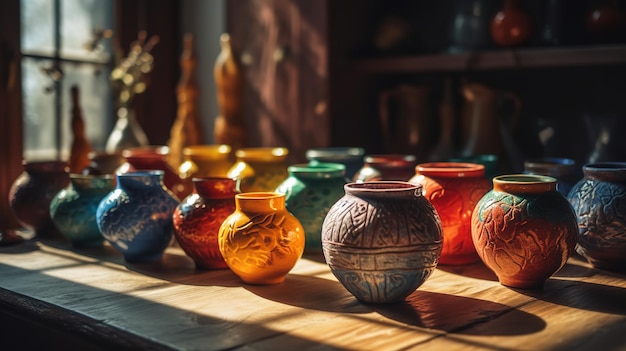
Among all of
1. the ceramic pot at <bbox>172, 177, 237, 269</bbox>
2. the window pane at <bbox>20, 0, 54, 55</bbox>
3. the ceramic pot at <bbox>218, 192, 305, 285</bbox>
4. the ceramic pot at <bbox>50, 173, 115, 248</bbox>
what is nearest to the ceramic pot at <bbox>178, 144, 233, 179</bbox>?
the ceramic pot at <bbox>50, 173, 115, 248</bbox>

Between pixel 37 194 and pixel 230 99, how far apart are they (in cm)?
69

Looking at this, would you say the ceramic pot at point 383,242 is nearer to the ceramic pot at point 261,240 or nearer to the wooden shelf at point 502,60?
the ceramic pot at point 261,240

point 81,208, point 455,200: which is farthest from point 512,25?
point 81,208

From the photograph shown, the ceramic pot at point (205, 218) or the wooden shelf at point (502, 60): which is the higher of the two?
the wooden shelf at point (502, 60)

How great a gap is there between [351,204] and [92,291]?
0.49 m

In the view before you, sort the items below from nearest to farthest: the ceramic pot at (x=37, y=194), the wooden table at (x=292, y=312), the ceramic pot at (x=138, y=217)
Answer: the wooden table at (x=292, y=312), the ceramic pot at (x=138, y=217), the ceramic pot at (x=37, y=194)

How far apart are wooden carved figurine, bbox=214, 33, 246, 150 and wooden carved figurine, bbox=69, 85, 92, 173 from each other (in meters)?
0.42

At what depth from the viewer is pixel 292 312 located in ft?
3.68

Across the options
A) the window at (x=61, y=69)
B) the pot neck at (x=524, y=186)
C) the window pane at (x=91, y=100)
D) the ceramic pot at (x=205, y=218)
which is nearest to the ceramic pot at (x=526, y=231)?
the pot neck at (x=524, y=186)

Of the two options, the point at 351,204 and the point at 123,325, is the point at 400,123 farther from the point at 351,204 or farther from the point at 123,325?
the point at 123,325

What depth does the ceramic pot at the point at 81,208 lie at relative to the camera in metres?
1.63

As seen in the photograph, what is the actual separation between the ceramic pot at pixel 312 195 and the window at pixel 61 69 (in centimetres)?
114

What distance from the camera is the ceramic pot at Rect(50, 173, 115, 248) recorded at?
163 centimetres

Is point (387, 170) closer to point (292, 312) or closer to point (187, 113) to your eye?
point (292, 312)
